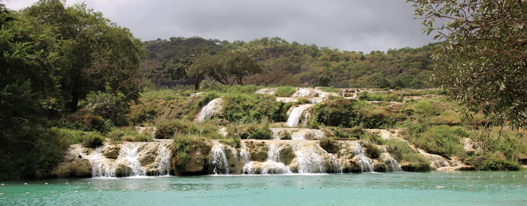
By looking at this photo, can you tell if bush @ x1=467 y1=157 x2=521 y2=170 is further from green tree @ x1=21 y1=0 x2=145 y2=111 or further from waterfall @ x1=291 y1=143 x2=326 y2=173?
green tree @ x1=21 y1=0 x2=145 y2=111

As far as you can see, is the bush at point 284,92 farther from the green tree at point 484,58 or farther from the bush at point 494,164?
the green tree at point 484,58

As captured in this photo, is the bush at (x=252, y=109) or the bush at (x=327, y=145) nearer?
the bush at (x=327, y=145)

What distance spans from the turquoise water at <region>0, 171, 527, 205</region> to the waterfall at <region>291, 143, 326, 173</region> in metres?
1.85

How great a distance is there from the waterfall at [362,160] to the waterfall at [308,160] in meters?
1.82

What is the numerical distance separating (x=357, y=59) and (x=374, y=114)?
220 feet

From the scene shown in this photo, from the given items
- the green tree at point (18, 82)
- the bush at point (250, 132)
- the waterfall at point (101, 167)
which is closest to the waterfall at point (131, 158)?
the waterfall at point (101, 167)

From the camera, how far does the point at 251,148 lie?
47.3 feet

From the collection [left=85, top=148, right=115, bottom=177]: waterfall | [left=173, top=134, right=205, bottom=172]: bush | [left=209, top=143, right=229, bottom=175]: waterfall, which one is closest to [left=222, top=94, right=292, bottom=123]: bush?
[left=209, top=143, right=229, bottom=175]: waterfall

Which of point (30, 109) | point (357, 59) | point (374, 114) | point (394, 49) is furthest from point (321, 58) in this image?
point (30, 109)

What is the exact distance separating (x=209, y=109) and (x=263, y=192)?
1813 cm

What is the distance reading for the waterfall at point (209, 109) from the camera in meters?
26.4

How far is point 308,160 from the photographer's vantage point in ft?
46.6

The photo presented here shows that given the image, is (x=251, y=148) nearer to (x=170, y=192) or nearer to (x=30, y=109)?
(x=170, y=192)

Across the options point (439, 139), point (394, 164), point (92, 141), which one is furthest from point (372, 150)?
point (92, 141)
